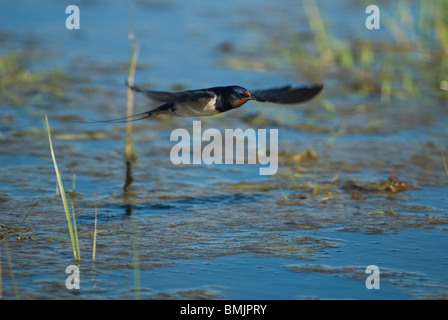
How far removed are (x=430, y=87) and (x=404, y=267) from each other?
12.4 ft

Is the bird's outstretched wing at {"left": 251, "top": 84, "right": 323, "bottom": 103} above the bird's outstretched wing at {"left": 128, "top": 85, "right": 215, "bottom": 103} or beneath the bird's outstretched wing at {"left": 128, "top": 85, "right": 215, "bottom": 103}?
above

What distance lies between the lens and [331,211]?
4.38 m

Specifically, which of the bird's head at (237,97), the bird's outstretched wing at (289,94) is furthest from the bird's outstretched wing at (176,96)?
the bird's outstretched wing at (289,94)

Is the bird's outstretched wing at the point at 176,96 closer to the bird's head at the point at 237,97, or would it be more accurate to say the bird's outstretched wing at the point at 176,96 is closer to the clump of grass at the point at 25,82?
the bird's head at the point at 237,97

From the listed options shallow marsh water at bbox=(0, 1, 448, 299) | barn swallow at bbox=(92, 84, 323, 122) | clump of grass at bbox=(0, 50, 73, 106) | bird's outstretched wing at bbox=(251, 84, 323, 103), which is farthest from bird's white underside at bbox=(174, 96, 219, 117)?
clump of grass at bbox=(0, 50, 73, 106)

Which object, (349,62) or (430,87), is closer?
(430,87)

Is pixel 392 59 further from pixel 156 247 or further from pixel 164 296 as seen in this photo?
pixel 164 296

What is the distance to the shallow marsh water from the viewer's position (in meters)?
3.46

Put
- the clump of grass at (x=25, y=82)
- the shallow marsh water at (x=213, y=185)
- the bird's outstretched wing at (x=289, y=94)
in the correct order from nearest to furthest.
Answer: the shallow marsh water at (x=213, y=185) < the bird's outstretched wing at (x=289, y=94) < the clump of grass at (x=25, y=82)

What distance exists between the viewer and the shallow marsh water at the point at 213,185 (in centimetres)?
346

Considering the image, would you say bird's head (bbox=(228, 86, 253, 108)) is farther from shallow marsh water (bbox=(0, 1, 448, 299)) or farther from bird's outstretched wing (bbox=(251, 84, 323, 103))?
shallow marsh water (bbox=(0, 1, 448, 299))

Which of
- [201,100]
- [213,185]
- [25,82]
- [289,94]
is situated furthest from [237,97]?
[25,82]

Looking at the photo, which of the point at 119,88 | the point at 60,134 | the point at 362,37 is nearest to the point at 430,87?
the point at 362,37
